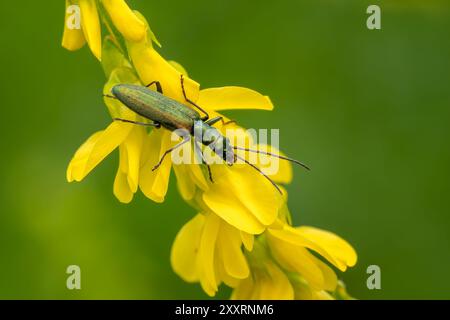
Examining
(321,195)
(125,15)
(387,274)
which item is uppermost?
(125,15)

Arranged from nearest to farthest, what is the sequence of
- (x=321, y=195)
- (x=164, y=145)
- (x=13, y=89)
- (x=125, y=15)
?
(x=125, y=15) → (x=164, y=145) → (x=13, y=89) → (x=321, y=195)

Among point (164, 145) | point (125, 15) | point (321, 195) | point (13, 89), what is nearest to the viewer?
point (125, 15)

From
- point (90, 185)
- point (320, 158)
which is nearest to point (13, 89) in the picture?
point (90, 185)

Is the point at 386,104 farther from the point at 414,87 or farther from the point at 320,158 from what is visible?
the point at 320,158

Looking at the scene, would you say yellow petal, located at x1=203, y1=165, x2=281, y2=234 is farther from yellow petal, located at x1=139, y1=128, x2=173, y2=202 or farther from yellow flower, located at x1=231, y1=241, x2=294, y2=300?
yellow flower, located at x1=231, y1=241, x2=294, y2=300

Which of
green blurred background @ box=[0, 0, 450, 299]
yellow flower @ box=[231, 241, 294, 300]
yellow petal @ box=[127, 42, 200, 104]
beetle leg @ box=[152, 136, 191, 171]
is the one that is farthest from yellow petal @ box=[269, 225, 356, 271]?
green blurred background @ box=[0, 0, 450, 299]

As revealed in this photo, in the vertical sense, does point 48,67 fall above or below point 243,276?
above
